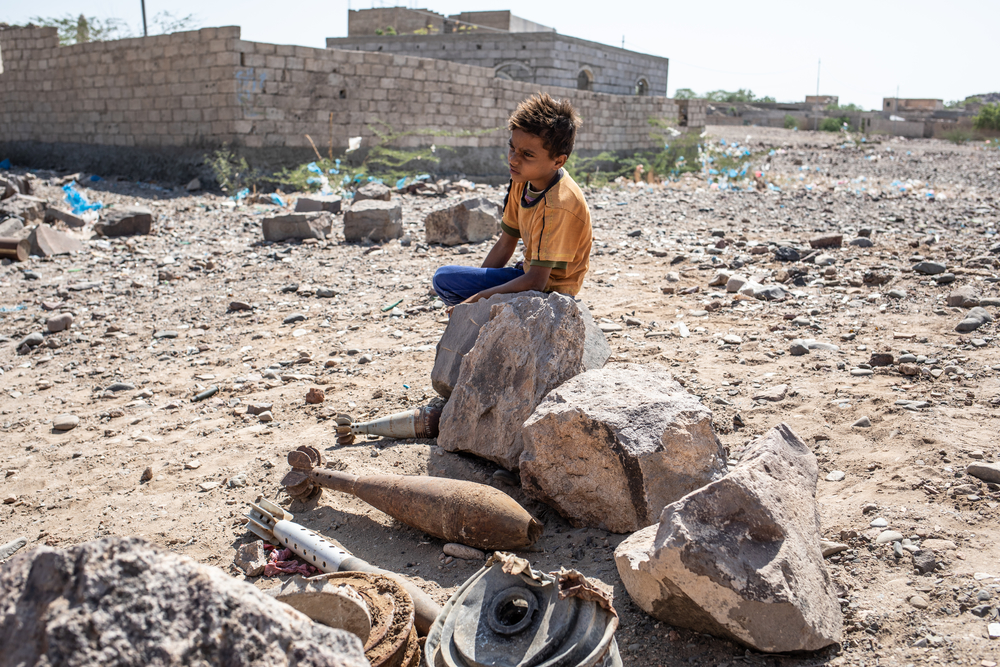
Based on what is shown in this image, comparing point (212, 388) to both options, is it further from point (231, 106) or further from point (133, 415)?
point (231, 106)

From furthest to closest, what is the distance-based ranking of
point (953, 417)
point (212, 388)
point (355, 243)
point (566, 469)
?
point (355, 243) → point (212, 388) → point (953, 417) → point (566, 469)

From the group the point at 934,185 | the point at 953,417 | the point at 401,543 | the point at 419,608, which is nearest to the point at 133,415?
the point at 401,543

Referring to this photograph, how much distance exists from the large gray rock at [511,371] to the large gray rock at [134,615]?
1697 millimetres

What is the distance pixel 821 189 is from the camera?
1129 cm

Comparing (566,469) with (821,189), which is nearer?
(566,469)

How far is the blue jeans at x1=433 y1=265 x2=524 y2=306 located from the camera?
3.50 meters

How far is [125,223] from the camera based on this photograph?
7.46m

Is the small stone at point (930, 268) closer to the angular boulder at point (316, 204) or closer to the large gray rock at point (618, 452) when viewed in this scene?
the large gray rock at point (618, 452)

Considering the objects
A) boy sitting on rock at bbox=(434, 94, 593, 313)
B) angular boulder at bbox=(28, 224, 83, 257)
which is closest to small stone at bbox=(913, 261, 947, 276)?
boy sitting on rock at bbox=(434, 94, 593, 313)

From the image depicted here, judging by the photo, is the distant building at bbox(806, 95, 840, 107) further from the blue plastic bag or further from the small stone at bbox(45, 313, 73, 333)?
the small stone at bbox(45, 313, 73, 333)

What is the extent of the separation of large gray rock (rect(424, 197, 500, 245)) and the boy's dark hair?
3929mm

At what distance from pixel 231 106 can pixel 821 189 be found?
9299 millimetres

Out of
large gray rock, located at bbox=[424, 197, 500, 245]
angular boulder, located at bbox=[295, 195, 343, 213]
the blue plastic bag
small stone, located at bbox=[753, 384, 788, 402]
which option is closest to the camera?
small stone, located at bbox=[753, 384, 788, 402]

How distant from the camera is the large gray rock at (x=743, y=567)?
1700mm
